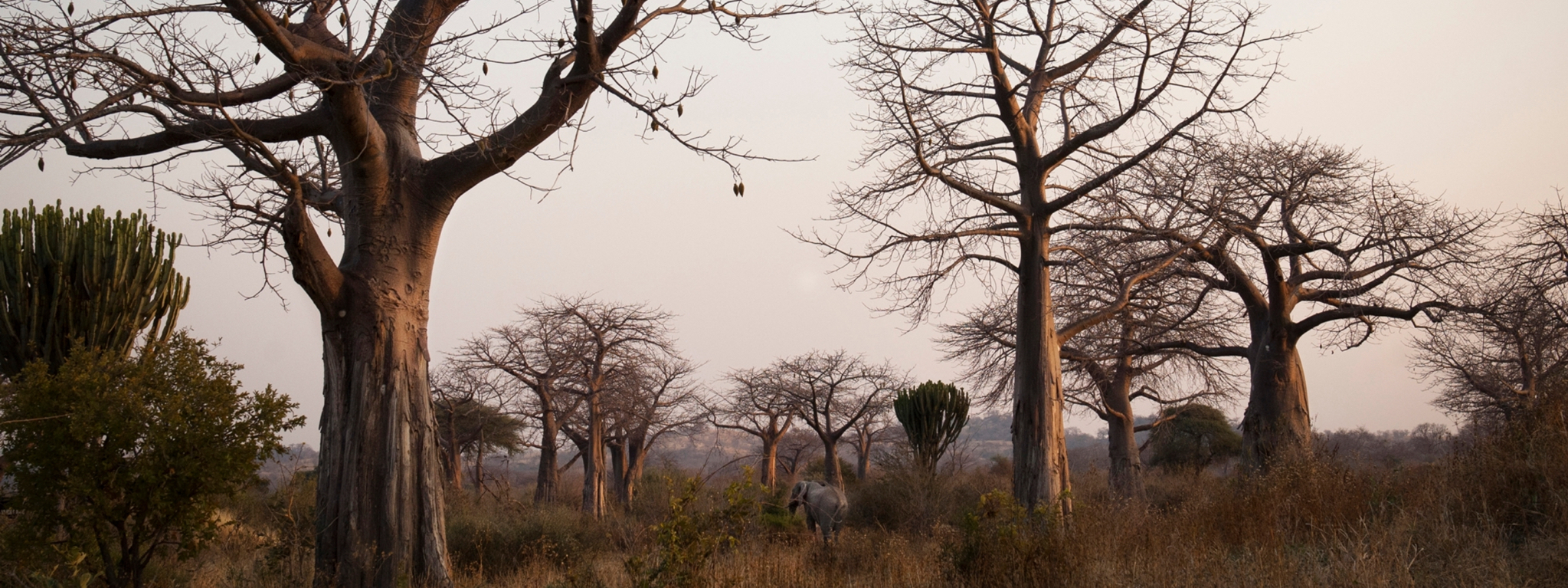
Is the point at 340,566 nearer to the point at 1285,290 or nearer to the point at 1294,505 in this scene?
the point at 1294,505

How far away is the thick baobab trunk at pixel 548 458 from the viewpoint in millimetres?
22031

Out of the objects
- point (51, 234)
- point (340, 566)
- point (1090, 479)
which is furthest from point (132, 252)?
point (1090, 479)

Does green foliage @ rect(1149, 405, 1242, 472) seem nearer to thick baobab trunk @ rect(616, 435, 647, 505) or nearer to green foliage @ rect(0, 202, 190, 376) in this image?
thick baobab trunk @ rect(616, 435, 647, 505)

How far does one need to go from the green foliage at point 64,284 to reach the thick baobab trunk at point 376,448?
362cm

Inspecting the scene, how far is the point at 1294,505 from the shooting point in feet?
23.2

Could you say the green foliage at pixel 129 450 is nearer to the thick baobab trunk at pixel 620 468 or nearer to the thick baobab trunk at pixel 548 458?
the thick baobab trunk at pixel 548 458

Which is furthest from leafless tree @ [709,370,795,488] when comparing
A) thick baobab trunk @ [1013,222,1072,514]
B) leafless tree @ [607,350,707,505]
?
thick baobab trunk @ [1013,222,1072,514]

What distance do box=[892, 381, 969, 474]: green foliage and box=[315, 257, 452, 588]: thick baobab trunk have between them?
11597 millimetres

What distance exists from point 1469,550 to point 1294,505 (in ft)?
6.04

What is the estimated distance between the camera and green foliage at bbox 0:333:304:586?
17.0 feet

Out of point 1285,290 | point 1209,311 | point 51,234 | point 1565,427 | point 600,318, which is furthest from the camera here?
point 600,318

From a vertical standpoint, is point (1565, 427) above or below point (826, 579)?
above

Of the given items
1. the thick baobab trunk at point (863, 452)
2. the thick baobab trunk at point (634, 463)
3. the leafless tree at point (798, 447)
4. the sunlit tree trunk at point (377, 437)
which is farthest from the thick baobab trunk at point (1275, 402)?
the leafless tree at point (798, 447)

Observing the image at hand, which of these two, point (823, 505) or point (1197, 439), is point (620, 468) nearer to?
point (823, 505)
